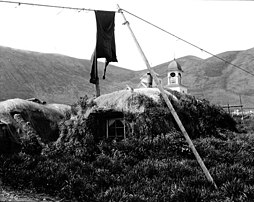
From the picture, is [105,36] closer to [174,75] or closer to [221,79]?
[174,75]

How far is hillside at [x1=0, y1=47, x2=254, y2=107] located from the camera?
74.9 m

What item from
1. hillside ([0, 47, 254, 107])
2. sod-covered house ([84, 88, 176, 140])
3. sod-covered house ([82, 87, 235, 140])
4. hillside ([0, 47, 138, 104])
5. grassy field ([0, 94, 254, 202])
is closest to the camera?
grassy field ([0, 94, 254, 202])

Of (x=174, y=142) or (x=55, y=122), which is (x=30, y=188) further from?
(x=55, y=122)

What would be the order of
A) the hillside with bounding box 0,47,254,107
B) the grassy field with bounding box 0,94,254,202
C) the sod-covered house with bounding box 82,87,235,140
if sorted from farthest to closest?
the hillside with bounding box 0,47,254,107, the sod-covered house with bounding box 82,87,235,140, the grassy field with bounding box 0,94,254,202

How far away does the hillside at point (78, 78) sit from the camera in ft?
246

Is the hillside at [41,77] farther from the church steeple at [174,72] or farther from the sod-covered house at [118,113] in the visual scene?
the sod-covered house at [118,113]

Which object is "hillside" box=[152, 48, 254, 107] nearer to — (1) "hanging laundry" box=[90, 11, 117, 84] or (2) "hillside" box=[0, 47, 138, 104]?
(2) "hillside" box=[0, 47, 138, 104]

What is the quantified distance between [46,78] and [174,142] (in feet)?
272

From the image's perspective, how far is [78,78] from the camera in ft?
336

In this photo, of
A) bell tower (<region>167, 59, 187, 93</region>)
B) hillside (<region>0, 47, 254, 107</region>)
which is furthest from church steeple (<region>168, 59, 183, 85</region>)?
hillside (<region>0, 47, 254, 107</region>)

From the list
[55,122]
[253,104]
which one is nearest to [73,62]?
[253,104]

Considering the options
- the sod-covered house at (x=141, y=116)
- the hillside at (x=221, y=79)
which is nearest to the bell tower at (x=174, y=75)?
the hillside at (x=221, y=79)

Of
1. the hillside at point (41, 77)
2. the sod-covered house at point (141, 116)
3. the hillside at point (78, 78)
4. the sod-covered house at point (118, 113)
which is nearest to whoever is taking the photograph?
the sod-covered house at point (141, 116)

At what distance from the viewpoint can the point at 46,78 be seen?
9031 cm
